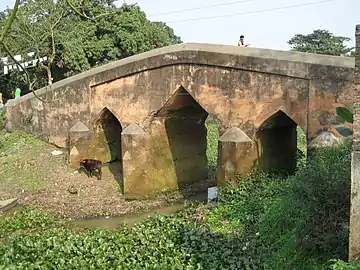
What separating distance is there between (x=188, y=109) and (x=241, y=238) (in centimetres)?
610

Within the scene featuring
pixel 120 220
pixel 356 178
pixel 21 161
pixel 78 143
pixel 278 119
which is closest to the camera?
pixel 356 178

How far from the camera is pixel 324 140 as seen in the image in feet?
32.2

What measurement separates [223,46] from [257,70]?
1.25 meters

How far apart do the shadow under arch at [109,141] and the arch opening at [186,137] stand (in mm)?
1838

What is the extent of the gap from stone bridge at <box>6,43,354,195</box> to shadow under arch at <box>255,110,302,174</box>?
3 cm

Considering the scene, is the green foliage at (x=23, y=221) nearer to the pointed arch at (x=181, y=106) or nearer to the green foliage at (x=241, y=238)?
the green foliage at (x=241, y=238)

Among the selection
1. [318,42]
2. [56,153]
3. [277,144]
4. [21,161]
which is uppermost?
[318,42]

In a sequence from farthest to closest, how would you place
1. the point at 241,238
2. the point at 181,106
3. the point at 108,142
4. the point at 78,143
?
the point at 108,142, the point at 78,143, the point at 181,106, the point at 241,238

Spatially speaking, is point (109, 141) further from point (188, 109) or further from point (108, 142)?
point (188, 109)

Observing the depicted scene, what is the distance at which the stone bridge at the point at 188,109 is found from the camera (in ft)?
34.0

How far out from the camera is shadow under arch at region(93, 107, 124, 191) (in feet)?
47.8

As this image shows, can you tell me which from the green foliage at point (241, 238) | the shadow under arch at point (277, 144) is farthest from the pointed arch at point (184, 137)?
the green foliage at point (241, 238)

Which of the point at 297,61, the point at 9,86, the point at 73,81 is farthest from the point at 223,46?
the point at 9,86

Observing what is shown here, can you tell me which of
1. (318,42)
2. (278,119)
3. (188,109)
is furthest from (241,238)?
Answer: (318,42)
